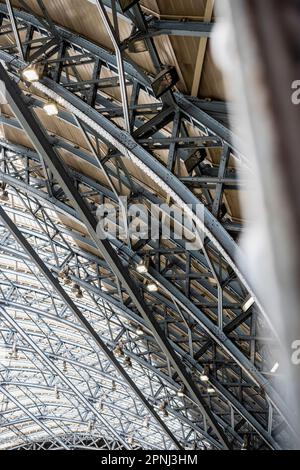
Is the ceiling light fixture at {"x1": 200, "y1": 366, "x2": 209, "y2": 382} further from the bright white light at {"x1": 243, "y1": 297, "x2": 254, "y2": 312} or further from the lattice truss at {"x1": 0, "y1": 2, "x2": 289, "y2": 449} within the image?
the bright white light at {"x1": 243, "y1": 297, "x2": 254, "y2": 312}

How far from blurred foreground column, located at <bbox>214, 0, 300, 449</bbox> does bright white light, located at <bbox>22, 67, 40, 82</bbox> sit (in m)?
11.5

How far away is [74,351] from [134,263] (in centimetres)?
2988

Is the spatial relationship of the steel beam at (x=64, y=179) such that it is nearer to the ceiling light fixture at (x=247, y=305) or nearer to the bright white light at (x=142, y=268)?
the bright white light at (x=142, y=268)

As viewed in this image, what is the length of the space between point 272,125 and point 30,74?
38.2ft

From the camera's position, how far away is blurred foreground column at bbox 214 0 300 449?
0.56m

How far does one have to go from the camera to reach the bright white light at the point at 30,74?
11398mm

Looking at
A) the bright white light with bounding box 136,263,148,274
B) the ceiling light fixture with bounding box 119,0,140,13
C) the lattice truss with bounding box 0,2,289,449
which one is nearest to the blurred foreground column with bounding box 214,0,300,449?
the lattice truss with bounding box 0,2,289,449

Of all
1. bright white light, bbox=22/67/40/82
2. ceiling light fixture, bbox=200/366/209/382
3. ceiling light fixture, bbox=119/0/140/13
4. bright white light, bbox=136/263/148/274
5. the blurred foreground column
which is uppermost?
bright white light, bbox=22/67/40/82

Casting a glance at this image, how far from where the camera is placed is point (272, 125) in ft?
1.89

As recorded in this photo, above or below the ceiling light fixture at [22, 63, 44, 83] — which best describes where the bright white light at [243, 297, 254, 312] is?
below

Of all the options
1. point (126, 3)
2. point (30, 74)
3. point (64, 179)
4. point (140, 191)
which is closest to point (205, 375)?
point (140, 191)

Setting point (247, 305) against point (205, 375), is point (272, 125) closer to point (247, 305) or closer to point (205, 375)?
point (247, 305)

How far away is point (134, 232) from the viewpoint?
62.7ft
